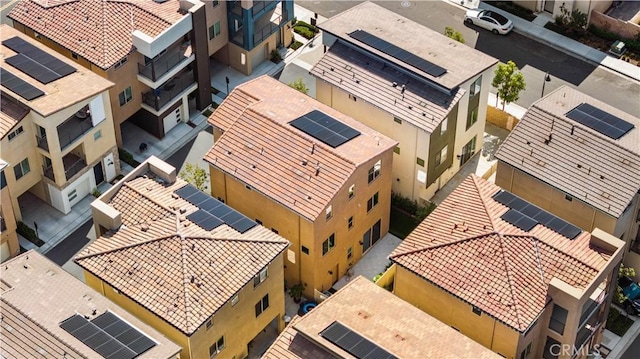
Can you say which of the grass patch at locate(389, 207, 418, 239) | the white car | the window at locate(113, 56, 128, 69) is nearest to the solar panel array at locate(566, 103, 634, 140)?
the grass patch at locate(389, 207, 418, 239)

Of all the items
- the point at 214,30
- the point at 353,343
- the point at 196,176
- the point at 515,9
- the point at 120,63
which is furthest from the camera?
the point at 515,9

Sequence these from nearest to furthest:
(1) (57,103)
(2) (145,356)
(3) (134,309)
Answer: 1. (2) (145,356)
2. (3) (134,309)
3. (1) (57,103)

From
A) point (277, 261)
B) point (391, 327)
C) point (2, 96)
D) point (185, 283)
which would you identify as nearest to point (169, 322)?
point (185, 283)

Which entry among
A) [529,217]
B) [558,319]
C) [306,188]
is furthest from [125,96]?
[558,319]

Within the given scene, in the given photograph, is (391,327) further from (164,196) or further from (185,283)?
(164,196)

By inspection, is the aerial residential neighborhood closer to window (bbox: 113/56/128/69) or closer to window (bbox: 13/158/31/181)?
window (bbox: 113/56/128/69)

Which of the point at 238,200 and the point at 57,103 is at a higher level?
the point at 57,103

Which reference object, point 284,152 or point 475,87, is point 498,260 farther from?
point 475,87
